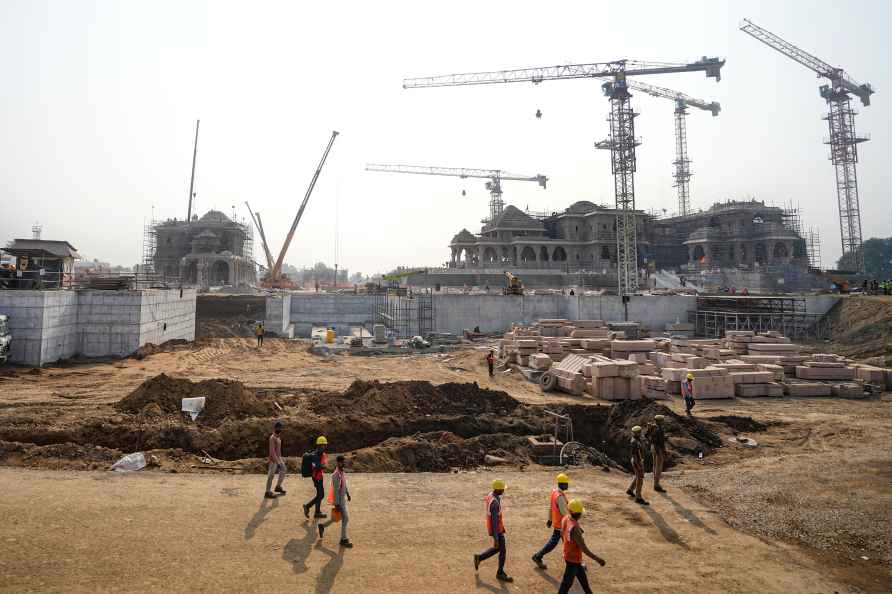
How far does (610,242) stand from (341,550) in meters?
62.3

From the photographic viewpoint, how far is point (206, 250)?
203 ft

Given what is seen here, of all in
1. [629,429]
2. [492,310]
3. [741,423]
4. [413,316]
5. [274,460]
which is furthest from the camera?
[492,310]

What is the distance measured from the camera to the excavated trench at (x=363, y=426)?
10742 millimetres

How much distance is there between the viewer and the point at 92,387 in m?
15.6

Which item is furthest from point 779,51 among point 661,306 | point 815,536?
point 815,536

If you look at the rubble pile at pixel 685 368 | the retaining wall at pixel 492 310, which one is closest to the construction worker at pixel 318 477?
the rubble pile at pixel 685 368

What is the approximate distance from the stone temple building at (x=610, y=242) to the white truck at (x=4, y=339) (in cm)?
4914

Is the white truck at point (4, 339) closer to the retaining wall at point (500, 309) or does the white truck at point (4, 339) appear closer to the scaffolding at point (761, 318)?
the retaining wall at point (500, 309)

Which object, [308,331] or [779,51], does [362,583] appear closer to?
[308,331]

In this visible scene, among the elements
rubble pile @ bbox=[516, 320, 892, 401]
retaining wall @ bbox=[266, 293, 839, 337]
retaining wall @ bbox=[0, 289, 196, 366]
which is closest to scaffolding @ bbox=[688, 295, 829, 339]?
retaining wall @ bbox=[266, 293, 839, 337]

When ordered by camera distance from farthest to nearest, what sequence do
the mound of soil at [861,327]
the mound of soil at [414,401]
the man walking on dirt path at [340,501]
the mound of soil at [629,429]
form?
the mound of soil at [861,327] → the mound of soil at [414,401] → the mound of soil at [629,429] → the man walking on dirt path at [340,501]

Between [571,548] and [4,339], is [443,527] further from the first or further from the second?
[4,339]

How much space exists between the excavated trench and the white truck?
737cm

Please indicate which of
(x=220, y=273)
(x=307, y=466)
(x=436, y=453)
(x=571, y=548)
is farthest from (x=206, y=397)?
(x=220, y=273)
